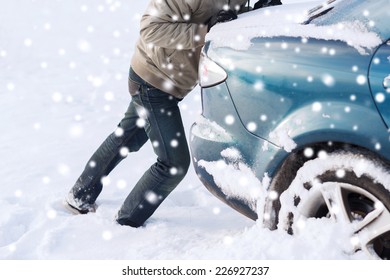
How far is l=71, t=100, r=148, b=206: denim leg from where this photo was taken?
340 cm

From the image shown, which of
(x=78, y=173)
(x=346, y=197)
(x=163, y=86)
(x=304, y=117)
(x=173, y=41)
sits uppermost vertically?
(x=173, y=41)

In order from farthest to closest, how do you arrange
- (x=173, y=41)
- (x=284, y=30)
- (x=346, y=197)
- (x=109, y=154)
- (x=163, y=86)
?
(x=109, y=154) → (x=163, y=86) → (x=173, y=41) → (x=284, y=30) → (x=346, y=197)

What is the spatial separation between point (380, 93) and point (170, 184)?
153 centimetres

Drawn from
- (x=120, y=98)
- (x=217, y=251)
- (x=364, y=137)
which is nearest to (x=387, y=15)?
(x=364, y=137)

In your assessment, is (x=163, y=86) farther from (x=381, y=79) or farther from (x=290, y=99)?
(x=381, y=79)

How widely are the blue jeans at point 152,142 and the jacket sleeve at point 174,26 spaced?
13.8 inches

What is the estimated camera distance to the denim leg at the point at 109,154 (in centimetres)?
340

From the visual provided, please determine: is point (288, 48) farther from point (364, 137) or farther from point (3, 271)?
point (3, 271)

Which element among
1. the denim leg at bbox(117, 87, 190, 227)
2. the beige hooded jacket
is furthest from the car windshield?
the denim leg at bbox(117, 87, 190, 227)

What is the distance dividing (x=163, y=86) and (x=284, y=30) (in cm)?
93

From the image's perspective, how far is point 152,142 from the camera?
3098 millimetres

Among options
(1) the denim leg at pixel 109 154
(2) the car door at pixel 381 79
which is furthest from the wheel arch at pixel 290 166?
(1) the denim leg at pixel 109 154

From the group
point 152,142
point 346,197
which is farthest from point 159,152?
point 346,197

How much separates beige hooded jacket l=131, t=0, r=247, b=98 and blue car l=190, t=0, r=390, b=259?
0.20 meters
